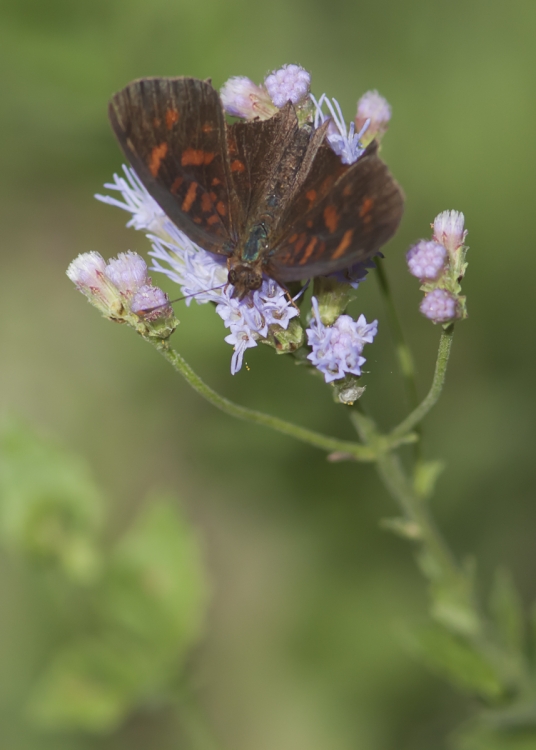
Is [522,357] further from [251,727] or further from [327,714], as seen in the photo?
[251,727]

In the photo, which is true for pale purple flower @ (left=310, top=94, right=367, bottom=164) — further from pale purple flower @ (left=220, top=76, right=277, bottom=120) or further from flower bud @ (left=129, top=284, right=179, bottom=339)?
flower bud @ (left=129, top=284, right=179, bottom=339)

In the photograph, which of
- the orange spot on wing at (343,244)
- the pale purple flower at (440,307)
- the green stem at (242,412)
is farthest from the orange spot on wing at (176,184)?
the pale purple flower at (440,307)

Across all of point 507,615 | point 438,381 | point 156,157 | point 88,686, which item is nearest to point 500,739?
point 507,615

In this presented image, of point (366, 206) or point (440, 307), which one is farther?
point (440, 307)

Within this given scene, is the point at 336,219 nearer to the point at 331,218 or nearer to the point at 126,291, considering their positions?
the point at 331,218

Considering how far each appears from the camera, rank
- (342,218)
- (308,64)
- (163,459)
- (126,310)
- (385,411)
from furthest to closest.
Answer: (163,459) → (308,64) → (385,411) → (126,310) → (342,218)

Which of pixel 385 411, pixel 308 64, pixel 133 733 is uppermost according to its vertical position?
pixel 308 64

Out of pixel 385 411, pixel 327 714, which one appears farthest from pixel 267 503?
pixel 327 714
